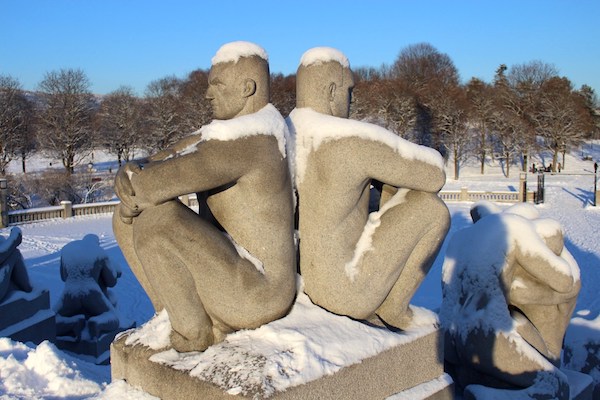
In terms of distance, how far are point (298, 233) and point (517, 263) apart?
2033 millimetres

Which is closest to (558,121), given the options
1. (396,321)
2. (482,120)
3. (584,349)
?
(482,120)

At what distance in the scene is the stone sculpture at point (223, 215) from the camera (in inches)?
133

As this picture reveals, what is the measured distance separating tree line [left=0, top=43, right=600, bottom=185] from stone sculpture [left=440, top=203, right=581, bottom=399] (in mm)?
37209

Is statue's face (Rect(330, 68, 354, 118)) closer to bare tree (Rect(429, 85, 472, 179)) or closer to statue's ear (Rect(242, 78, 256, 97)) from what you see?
statue's ear (Rect(242, 78, 256, 97))

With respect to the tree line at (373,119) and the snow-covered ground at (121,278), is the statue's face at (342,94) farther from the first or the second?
the tree line at (373,119)

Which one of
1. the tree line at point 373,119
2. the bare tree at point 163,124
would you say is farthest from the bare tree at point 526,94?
the bare tree at point 163,124

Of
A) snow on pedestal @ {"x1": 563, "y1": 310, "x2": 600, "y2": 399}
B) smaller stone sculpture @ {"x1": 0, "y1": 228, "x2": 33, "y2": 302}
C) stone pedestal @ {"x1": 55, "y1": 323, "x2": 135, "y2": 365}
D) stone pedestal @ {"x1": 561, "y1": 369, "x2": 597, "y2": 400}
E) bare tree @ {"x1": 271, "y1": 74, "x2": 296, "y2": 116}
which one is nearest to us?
stone pedestal @ {"x1": 561, "y1": 369, "x2": 597, "y2": 400}

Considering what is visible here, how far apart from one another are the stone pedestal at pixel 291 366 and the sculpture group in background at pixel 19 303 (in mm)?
4443

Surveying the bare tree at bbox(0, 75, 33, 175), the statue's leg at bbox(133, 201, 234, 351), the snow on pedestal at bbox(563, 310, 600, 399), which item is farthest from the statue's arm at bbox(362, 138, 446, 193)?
the bare tree at bbox(0, 75, 33, 175)

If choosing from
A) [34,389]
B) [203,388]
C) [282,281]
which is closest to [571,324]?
[282,281]

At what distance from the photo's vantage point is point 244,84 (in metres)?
3.72

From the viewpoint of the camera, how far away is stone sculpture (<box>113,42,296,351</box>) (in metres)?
3.38

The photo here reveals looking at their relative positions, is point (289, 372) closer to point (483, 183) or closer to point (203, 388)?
point (203, 388)

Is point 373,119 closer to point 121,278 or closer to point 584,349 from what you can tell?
point 121,278
